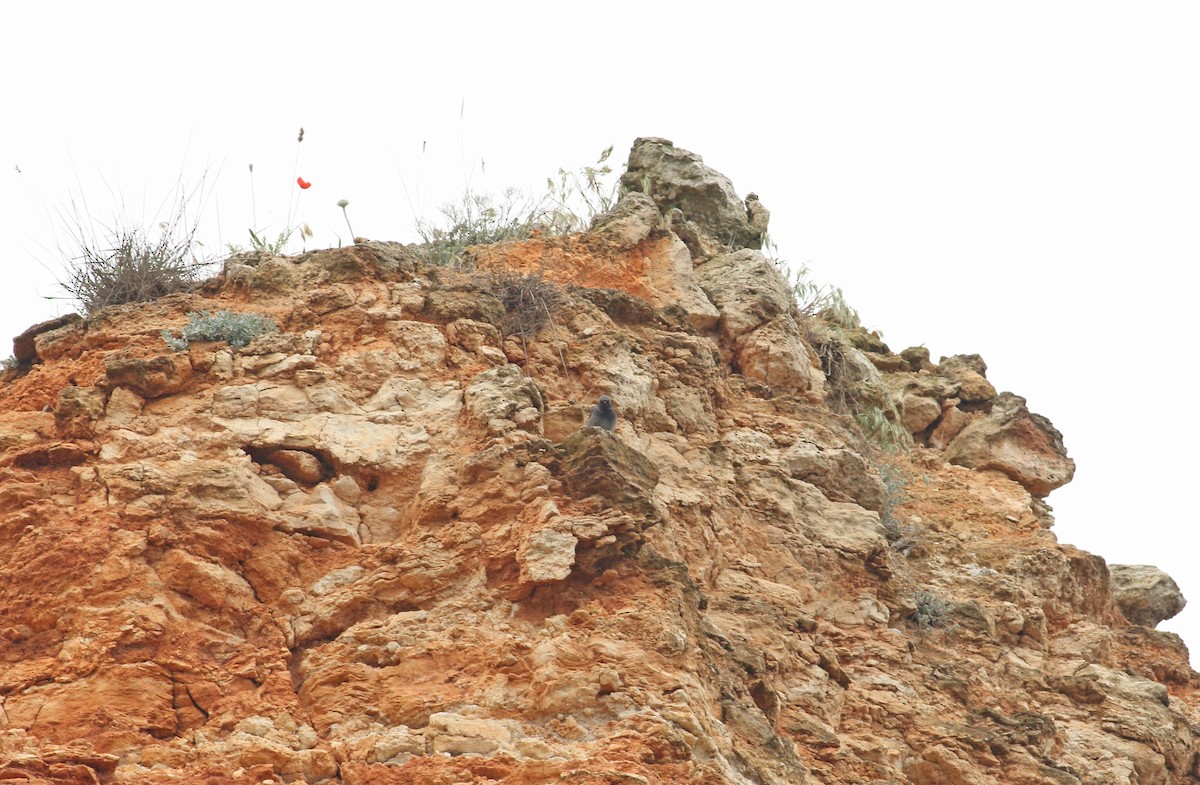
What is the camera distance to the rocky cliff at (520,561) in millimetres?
4832

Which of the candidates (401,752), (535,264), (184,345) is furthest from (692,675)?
(535,264)

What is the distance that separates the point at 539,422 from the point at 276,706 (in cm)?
198

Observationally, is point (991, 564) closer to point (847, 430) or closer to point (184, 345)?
point (847, 430)

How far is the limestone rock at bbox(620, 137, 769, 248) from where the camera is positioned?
413 inches

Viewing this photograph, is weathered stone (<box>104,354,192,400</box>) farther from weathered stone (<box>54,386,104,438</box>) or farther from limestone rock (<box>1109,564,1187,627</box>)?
limestone rock (<box>1109,564,1187,627</box>)

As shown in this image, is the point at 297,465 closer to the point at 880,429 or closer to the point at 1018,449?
the point at 880,429

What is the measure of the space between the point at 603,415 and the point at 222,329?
6.67ft

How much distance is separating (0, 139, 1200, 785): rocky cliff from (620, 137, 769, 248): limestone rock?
1072 mm

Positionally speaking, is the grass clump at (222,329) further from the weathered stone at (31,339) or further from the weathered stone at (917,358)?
the weathered stone at (917,358)

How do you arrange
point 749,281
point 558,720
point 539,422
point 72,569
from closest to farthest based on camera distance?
point 558,720 → point 72,569 → point 539,422 → point 749,281

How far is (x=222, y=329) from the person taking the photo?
22.2 feet

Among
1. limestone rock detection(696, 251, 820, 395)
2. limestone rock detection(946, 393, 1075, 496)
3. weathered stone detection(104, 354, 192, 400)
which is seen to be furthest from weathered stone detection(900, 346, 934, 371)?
weathered stone detection(104, 354, 192, 400)

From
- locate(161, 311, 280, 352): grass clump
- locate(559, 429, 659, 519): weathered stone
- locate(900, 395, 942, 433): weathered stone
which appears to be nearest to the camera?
locate(559, 429, 659, 519): weathered stone

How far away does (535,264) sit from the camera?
27.8ft
